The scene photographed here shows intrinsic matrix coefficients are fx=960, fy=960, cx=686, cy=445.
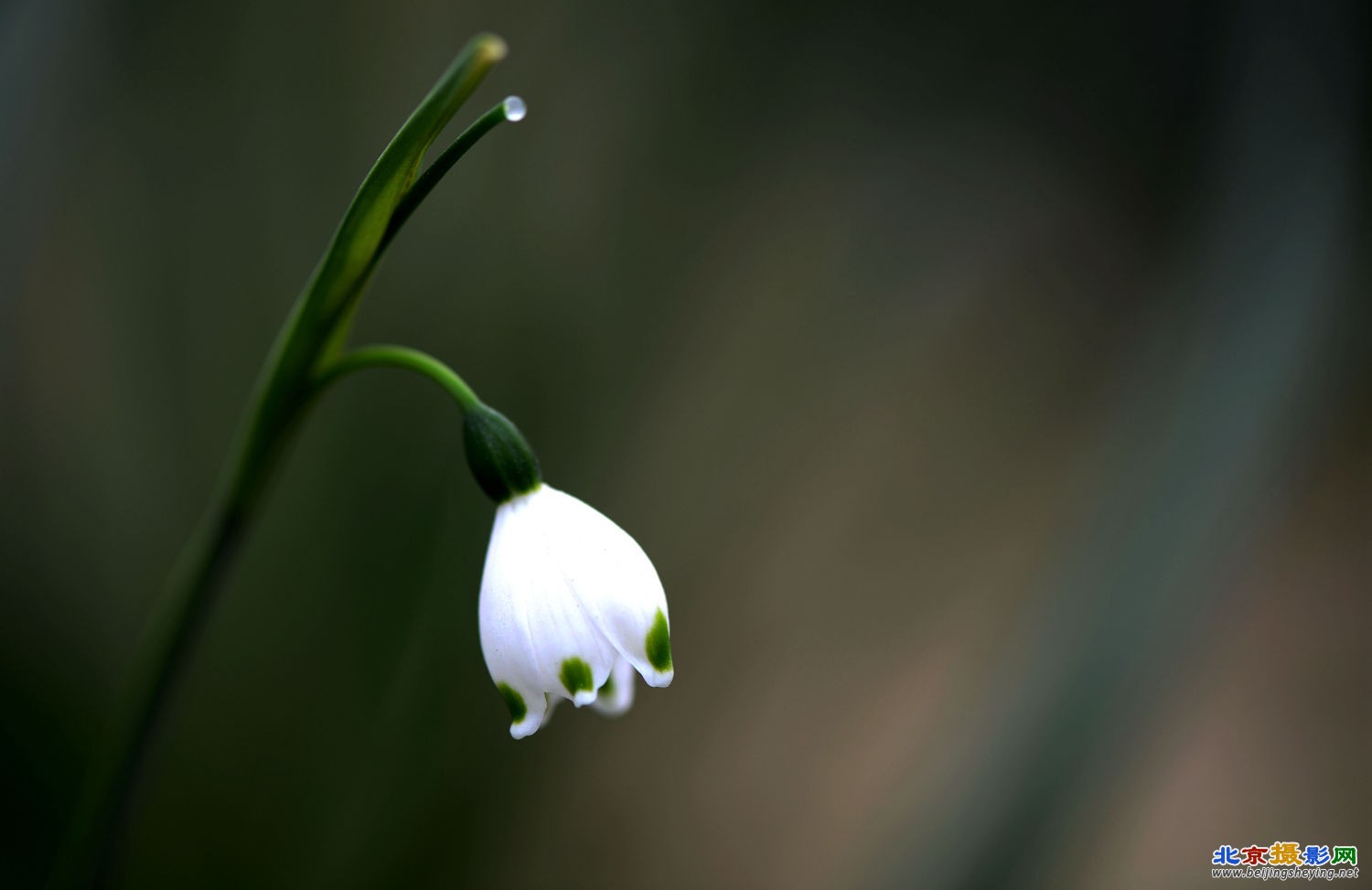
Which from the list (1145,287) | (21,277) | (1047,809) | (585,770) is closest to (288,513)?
(21,277)

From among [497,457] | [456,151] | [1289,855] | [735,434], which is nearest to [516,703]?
[497,457]

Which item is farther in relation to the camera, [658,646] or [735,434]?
[735,434]

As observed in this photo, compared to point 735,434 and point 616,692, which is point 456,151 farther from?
point 735,434

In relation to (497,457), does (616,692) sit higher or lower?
lower

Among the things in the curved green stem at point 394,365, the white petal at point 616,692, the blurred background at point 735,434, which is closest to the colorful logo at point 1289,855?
the blurred background at point 735,434

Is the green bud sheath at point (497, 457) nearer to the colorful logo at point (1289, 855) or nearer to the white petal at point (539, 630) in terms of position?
the white petal at point (539, 630)

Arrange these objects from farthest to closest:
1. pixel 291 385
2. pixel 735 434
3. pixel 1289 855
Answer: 1. pixel 735 434
2. pixel 1289 855
3. pixel 291 385
